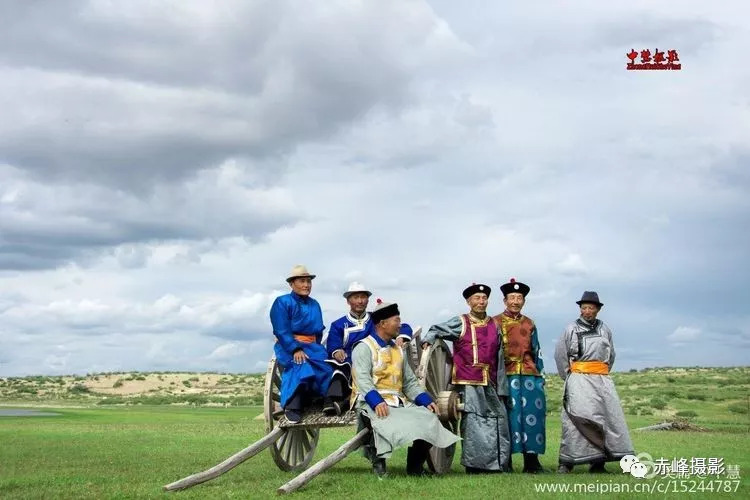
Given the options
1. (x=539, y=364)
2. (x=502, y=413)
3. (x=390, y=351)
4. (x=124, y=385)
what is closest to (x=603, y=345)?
(x=539, y=364)

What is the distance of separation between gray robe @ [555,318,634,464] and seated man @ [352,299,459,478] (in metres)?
2.03

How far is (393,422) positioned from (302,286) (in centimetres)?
223

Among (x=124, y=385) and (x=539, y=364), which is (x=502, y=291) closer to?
(x=539, y=364)

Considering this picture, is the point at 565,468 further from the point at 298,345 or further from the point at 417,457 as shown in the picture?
the point at 298,345

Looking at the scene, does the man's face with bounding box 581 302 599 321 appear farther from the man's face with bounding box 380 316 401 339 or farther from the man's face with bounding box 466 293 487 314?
the man's face with bounding box 380 316 401 339

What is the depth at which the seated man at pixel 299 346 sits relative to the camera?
1054 centimetres

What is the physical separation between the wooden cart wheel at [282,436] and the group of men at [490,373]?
0.84 ft

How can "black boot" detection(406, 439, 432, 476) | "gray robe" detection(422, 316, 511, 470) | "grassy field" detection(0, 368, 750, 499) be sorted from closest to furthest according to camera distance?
"grassy field" detection(0, 368, 750, 499), "black boot" detection(406, 439, 432, 476), "gray robe" detection(422, 316, 511, 470)

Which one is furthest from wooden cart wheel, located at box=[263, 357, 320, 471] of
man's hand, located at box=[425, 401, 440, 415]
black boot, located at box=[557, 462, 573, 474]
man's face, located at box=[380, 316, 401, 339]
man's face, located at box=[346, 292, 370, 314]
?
black boot, located at box=[557, 462, 573, 474]

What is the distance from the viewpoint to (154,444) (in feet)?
54.5

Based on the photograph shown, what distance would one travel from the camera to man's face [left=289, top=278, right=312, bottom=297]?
1080cm

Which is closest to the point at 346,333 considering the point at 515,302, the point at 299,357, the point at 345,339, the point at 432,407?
the point at 345,339

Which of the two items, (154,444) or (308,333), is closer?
(308,333)

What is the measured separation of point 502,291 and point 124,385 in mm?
57933
